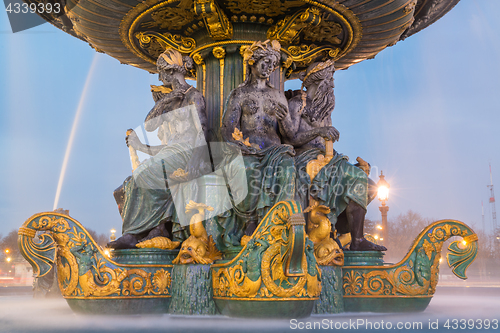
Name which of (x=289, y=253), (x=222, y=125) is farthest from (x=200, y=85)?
(x=289, y=253)

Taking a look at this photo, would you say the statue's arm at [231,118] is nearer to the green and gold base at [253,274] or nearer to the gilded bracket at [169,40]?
the gilded bracket at [169,40]

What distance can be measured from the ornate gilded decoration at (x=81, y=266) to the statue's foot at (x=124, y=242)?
0.39m

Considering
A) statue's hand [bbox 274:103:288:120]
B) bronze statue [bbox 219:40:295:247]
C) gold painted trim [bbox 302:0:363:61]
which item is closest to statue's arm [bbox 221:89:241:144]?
bronze statue [bbox 219:40:295:247]

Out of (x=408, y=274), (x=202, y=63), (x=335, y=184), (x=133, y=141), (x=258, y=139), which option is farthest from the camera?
(x=202, y=63)

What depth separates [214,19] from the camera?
6.24 m

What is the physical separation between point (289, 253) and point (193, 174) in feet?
6.81

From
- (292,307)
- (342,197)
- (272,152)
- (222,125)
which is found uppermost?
(222,125)

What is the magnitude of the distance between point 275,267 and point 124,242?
81.7 inches

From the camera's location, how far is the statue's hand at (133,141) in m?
6.45

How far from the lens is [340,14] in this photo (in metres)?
6.43

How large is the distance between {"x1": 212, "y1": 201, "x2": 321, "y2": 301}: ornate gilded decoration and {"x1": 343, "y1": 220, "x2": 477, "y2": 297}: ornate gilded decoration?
3.77 ft

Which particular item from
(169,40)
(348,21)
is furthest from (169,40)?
(348,21)

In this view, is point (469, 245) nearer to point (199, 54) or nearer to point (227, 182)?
point (227, 182)

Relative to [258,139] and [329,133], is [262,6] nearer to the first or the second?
[258,139]
